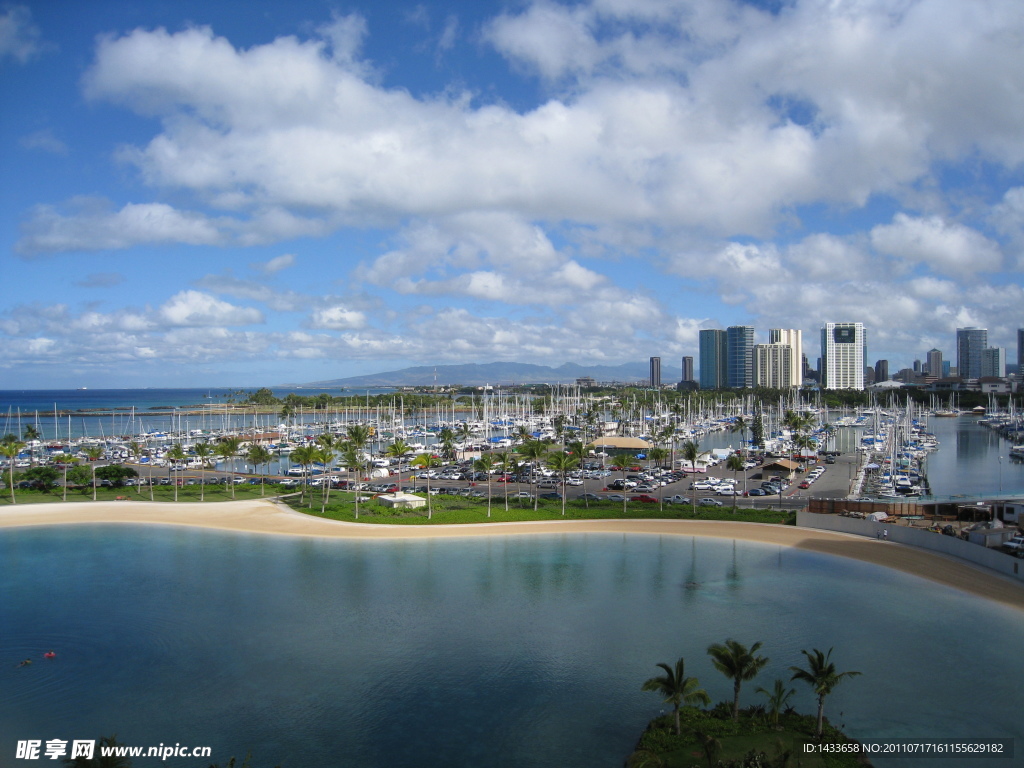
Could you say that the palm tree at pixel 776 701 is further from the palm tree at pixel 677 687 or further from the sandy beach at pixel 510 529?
the sandy beach at pixel 510 529

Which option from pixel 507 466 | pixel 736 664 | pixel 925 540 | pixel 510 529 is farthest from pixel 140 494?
pixel 925 540

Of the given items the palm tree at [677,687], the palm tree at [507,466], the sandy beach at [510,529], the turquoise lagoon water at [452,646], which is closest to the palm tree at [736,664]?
the palm tree at [677,687]

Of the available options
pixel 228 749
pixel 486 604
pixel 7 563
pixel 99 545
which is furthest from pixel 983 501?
pixel 7 563

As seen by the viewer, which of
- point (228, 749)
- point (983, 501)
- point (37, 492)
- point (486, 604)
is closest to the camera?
point (228, 749)

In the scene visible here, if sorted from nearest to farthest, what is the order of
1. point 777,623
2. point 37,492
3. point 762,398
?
point 777,623
point 37,492
point 762,398

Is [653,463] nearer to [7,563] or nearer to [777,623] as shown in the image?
[777,623]

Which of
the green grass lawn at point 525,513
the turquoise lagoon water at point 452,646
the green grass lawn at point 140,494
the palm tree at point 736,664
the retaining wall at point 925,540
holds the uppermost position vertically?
the palm tree at point 736,664

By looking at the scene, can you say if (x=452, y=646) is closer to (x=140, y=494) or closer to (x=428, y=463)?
(x=428, y=463)
